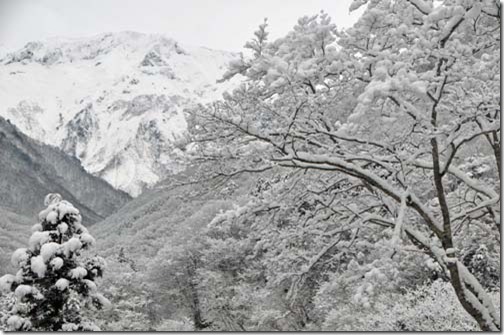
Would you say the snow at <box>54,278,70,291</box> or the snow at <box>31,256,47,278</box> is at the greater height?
the snow at <box>31,256,47,278</box>

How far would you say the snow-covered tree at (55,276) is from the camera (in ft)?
26.8

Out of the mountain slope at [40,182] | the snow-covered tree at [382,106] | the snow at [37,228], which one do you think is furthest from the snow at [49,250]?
the mountain slope at [40,182]

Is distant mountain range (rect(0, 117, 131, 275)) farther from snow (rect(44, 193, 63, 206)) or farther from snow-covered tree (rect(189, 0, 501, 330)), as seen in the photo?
snow-covered tree (rect(189, 0, 501, 330))

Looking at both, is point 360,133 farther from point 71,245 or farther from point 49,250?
point 49,250

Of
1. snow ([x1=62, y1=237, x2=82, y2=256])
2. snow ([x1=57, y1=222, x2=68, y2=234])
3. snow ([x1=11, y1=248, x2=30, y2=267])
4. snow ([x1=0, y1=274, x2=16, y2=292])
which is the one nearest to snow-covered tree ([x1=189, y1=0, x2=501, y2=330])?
snow ([x1=62, y1=237, x2=82, y2=256])

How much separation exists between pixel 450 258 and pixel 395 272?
370 mm

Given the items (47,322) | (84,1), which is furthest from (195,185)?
(47,322)

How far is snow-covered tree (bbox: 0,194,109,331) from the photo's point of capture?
26.8 ft

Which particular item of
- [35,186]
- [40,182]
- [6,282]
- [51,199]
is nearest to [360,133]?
[6,282]

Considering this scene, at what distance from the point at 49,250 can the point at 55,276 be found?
0.47 metres

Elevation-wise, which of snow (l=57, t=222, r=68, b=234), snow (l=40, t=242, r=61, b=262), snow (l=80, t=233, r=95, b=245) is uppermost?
snow (l=57, t=222, r=68, b=234)

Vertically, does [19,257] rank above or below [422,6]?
below

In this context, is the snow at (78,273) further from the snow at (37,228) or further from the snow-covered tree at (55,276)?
the snow at (37,228)

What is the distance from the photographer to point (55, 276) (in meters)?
8.45
